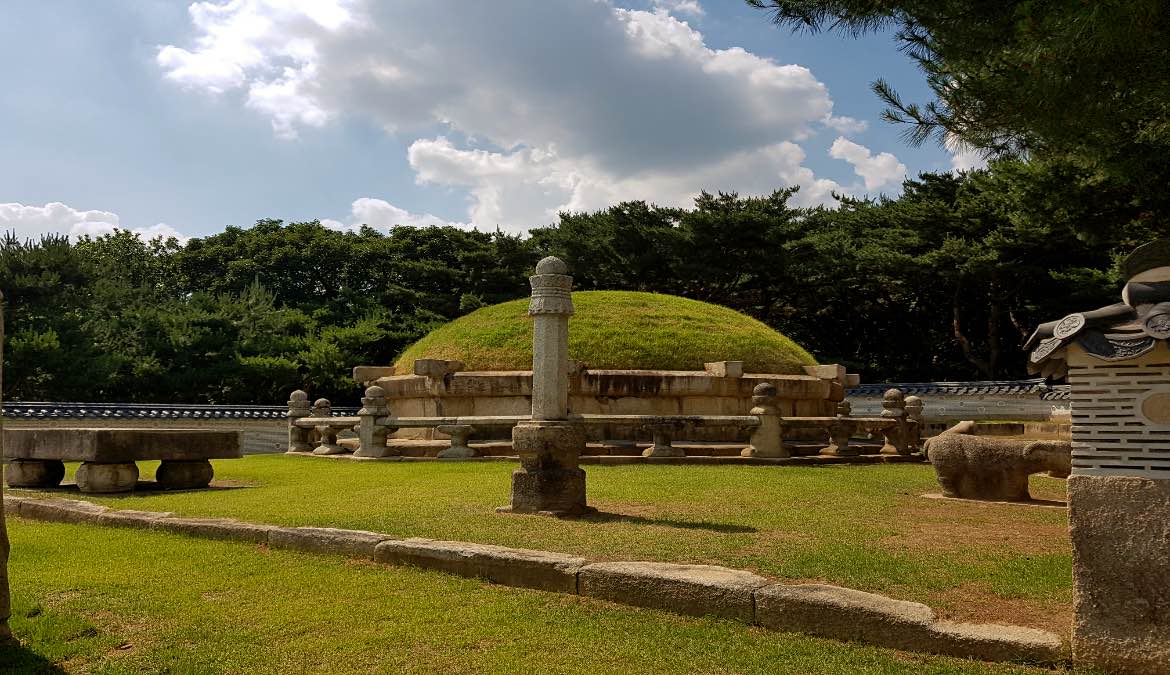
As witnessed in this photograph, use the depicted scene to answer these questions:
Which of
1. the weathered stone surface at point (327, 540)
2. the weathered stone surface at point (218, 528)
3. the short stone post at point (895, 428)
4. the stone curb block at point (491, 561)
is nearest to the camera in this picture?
the stone curb block at point (491, 561)

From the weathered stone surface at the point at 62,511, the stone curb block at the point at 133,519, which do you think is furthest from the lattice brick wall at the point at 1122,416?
the weathered stone surface at the point at 62,511

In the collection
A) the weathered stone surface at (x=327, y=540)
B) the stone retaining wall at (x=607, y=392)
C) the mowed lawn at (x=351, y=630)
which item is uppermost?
the stone retaining wall at (x=607, y=392)

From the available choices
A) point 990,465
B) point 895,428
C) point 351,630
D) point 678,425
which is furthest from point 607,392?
point 351,630

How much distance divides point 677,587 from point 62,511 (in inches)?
220

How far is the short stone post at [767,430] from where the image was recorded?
12844 mm

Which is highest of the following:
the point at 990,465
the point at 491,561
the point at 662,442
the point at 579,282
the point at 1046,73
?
the point at 579,282

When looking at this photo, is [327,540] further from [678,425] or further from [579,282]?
[579,282]

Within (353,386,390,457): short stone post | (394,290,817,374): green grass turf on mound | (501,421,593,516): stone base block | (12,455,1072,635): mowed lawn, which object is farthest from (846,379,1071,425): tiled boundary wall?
(501,421,593,516): stone base block

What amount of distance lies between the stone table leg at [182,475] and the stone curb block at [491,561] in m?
5.11

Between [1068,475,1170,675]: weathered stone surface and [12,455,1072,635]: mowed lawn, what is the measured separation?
0.51 m

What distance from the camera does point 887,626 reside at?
140 inches

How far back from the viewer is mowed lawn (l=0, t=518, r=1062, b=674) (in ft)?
11.0

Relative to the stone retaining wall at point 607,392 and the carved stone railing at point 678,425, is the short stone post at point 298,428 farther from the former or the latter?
the stone retaining wall at point 607,392

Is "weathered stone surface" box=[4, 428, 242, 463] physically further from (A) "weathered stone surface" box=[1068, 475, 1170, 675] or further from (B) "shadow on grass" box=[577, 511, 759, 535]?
(A) "weathered stone surface" box=[1068, 475, 1170, 675]
